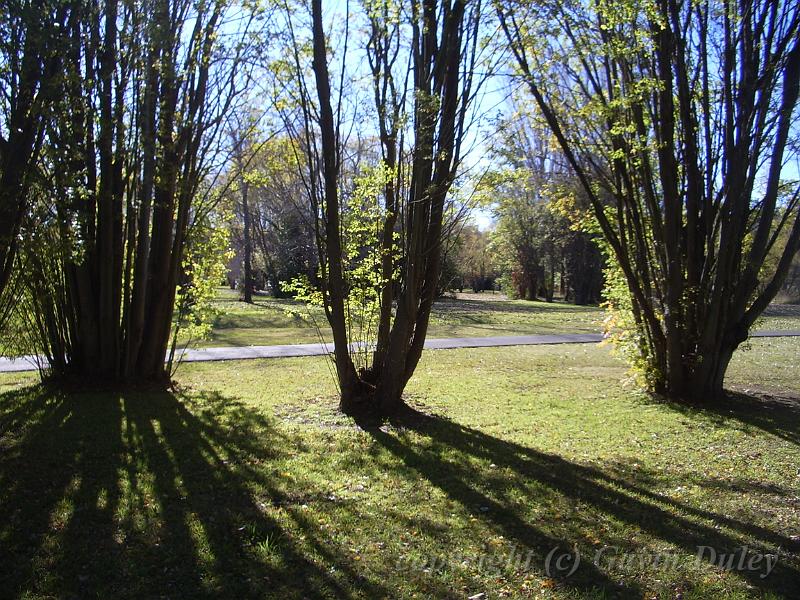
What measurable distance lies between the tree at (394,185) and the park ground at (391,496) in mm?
997

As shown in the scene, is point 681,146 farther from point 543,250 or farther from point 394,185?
point 543,250

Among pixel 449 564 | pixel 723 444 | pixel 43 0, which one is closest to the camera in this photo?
pixel 449 564

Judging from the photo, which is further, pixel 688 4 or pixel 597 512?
pixel 688 4

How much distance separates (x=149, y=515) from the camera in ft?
13.4

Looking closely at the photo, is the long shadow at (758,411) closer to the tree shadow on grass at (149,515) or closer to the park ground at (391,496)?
the park ground at (391,496)

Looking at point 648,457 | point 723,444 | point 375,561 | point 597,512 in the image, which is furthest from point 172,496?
point 723,444

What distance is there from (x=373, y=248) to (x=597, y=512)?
433 cm

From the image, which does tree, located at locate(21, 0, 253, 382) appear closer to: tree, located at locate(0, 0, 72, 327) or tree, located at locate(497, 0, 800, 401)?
tree, located at locate(0, 0, 72, 327)

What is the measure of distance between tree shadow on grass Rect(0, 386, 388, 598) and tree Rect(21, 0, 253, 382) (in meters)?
1.89

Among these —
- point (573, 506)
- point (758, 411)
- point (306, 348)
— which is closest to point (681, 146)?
point (758, 411)

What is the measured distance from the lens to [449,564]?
3535 millimetres

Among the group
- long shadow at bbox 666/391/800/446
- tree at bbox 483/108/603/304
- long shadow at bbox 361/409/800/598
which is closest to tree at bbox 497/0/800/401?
long shadow at bbox 666/391/800/446

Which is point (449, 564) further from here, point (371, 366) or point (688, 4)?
point (688, 4)

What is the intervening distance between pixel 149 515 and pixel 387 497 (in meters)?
1.67
